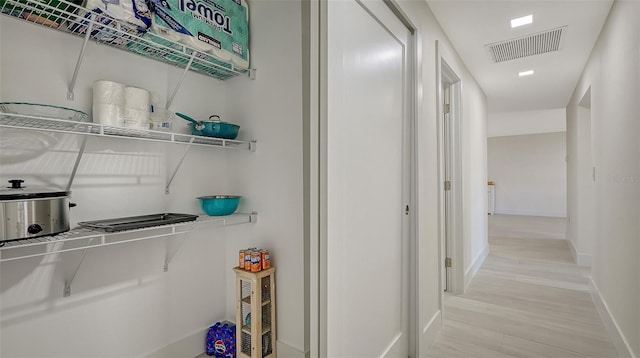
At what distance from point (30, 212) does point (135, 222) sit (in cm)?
36

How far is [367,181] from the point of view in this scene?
1416 millimetres

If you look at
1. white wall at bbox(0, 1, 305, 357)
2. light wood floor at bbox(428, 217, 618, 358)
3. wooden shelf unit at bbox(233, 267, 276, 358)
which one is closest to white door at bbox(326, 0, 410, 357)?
white wall at bbox(0, 1, 305, 357)

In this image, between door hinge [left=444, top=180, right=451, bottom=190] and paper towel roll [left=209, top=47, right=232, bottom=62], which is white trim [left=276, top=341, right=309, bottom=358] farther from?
door hinge [left=444, top=180, right=451, bottom=190]

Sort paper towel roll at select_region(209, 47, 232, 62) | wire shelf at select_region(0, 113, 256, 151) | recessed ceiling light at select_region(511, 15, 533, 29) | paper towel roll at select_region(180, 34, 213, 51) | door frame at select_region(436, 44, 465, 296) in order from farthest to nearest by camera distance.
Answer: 1. door frame at select_region(436, 44, 465, 296)
2. recessed ceiling light at select_region(511, 15, 533, 29)
3. paper towel roll at select_region(209, 47, 232, 62)
4. paper towel roll at select_region(180, 34, 213, 51)
5. wire shelf at select_region(0, 113, 256, 151)

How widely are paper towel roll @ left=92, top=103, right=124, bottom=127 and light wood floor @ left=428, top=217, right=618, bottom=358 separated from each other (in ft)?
6.76

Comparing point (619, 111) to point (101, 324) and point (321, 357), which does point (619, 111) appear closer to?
point (321, 357)

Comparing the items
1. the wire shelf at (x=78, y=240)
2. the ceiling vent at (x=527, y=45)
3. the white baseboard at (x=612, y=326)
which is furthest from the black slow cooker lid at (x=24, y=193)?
the ceiling vent at (x=527, y=45)

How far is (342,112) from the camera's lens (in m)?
1.24

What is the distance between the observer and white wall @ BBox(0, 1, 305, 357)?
45.8 inches

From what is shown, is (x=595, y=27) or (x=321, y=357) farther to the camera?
(x=595, y=27)

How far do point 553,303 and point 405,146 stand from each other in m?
2.03

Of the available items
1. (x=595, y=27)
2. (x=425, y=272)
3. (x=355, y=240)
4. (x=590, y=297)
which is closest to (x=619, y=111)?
(x=595, y=27)

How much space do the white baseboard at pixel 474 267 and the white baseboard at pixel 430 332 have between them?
2.99ft

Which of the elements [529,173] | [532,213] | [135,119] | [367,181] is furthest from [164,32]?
[532,213]
